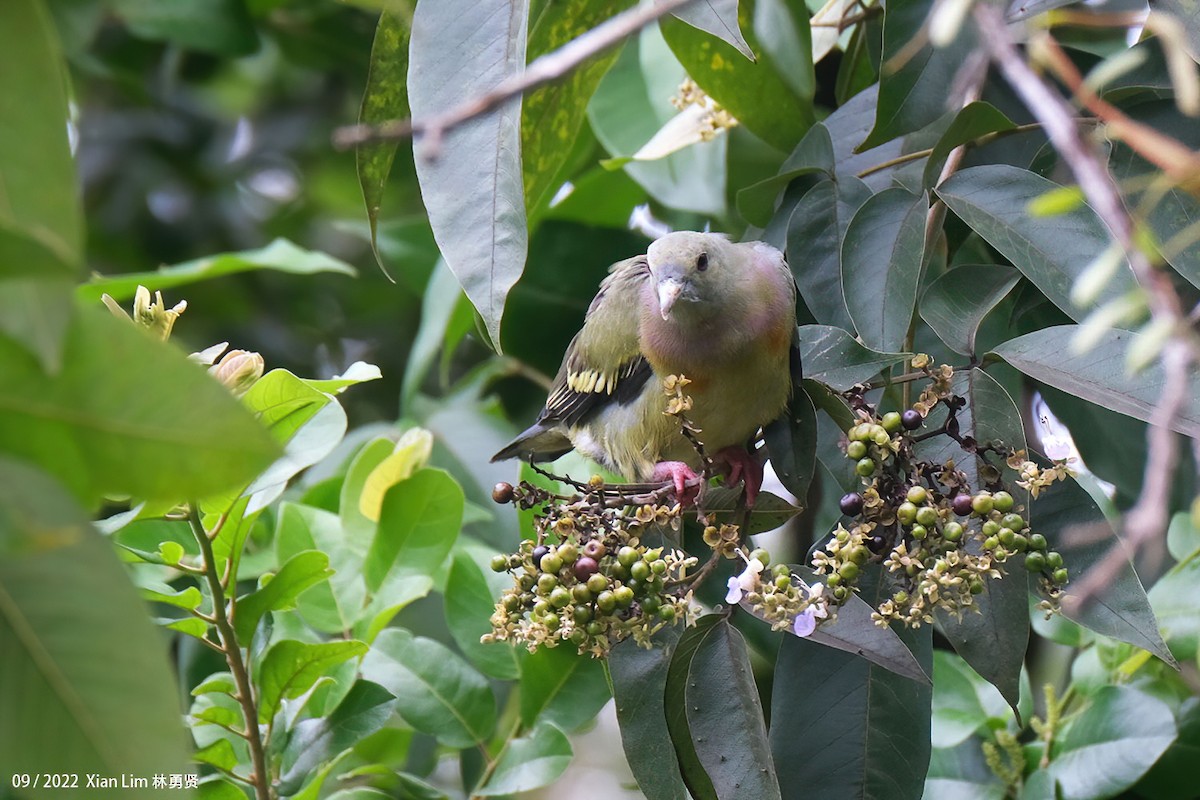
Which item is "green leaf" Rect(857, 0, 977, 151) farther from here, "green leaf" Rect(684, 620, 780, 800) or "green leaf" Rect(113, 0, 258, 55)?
"green leaf" Rect(113, 0, 258, 55)

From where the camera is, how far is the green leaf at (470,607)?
240 centimetres

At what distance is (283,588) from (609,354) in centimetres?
105

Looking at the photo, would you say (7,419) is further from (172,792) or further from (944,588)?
(944,588)

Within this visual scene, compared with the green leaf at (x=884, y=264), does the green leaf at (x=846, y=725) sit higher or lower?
lower

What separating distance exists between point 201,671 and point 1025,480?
1.95 m

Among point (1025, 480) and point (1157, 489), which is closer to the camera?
point (1157, 489)

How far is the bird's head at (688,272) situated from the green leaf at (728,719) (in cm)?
87

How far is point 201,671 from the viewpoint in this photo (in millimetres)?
2633

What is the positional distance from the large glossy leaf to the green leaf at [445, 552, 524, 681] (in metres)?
0.96

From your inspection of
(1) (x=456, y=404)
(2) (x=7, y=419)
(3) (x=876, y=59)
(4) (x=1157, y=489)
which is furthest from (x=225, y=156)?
(4) (x=1157, y=489)

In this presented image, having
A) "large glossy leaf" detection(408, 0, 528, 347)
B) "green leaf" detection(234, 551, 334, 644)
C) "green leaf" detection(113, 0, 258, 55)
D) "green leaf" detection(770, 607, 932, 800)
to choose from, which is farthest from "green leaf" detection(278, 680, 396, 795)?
"green leaf" detection(113, 0, 258, 55)

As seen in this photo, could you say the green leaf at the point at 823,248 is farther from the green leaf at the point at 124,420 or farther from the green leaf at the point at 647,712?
the green leaf at the point at 124,420

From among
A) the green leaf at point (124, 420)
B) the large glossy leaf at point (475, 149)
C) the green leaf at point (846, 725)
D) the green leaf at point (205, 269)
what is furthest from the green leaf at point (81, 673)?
the green leaf at point (205, 269)

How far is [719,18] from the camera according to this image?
1.69 meters
